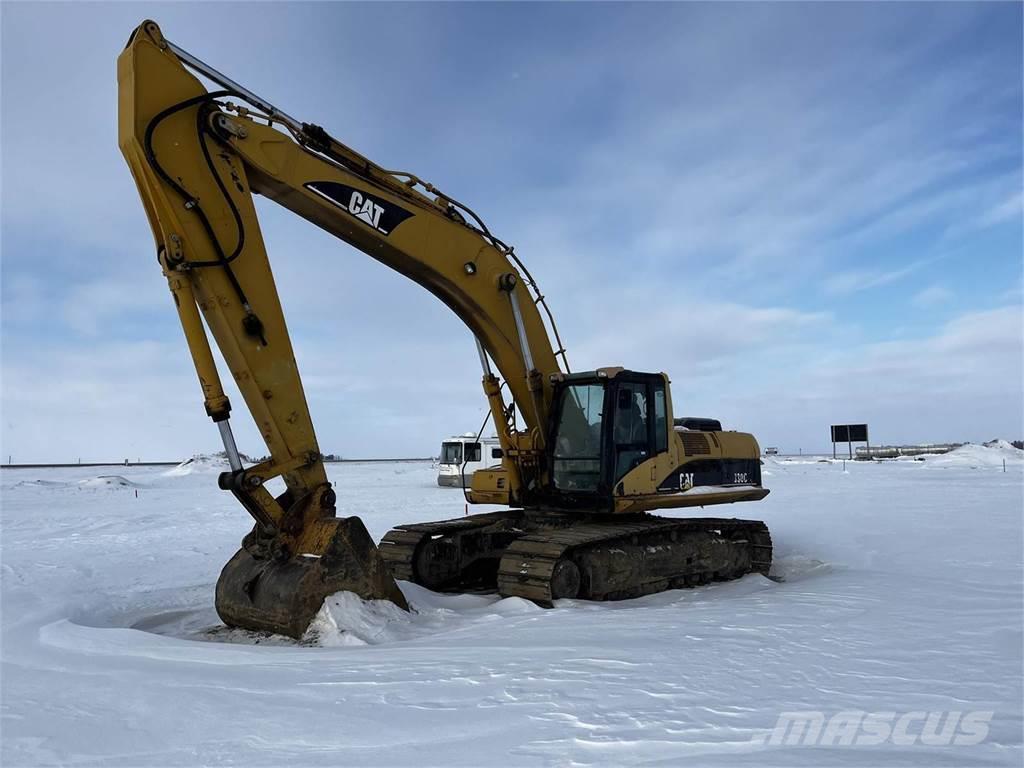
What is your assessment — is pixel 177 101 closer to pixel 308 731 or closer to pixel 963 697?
pixel 308 731

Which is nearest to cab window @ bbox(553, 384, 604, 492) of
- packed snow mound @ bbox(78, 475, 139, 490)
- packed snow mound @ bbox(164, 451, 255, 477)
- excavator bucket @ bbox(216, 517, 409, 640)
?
excavator bucket @ bbox(216, 517, 409, 640)

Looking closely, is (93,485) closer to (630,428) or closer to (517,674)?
(630,428)

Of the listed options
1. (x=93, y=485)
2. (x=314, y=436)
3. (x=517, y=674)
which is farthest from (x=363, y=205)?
(x=93, y=485)

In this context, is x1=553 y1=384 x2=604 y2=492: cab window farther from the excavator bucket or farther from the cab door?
the excavator bucket

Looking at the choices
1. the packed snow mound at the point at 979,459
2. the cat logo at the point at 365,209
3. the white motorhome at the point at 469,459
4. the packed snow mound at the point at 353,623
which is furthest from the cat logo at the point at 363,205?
the packed snow mound at the point at 979,459

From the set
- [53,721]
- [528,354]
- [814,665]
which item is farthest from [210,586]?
[814,665]

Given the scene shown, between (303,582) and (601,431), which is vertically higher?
(601,431)

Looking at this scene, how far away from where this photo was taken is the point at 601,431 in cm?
863

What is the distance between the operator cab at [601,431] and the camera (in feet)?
28.1

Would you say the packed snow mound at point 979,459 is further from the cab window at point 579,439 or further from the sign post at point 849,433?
the cab window at point 579,439

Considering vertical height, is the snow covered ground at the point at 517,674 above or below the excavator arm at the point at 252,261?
below

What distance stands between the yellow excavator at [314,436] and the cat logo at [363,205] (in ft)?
0.05

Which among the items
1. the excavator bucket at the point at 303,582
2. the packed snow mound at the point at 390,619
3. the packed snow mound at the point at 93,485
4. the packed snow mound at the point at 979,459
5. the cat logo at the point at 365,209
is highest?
the cat logo at the point at 365,209

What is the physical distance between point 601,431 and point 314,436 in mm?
3367
